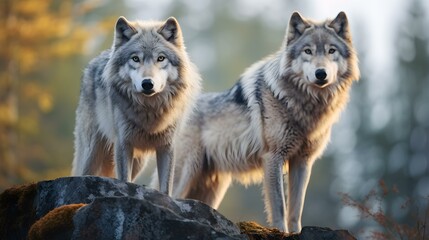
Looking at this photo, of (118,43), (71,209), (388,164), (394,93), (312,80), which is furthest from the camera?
(394,93)

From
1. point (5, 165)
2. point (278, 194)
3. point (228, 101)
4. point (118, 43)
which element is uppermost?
point (118, 43)

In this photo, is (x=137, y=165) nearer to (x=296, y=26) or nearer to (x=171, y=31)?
(x=171, y=31)

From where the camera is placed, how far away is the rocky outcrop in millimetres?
6148

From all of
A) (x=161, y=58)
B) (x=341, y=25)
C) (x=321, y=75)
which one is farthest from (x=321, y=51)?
(x=161, y=58)

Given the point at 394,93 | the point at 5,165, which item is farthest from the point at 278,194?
the point at 394,93

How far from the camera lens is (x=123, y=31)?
26.2 feet

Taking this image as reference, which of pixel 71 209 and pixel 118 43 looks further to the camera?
pixel 118 43

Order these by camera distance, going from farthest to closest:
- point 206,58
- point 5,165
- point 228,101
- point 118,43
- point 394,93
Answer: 1. point 206,58
2. point 394,93
3. point 5,165
4. point 228,101
5. point 118,43

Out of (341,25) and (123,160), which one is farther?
(341,25)

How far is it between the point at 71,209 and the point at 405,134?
2518 centimetres

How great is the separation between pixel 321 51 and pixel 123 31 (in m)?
2.21

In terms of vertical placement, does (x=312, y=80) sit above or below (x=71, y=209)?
above

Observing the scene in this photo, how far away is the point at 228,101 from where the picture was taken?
10062mm

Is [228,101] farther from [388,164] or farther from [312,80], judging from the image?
[388,164]
